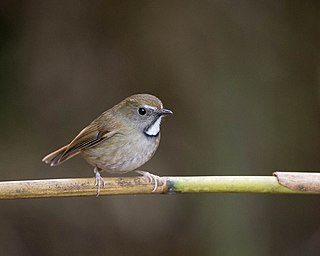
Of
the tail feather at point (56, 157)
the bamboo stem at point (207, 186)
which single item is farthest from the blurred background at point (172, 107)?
the bamboo stem at point (207, 186)

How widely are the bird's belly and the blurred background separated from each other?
179 cm

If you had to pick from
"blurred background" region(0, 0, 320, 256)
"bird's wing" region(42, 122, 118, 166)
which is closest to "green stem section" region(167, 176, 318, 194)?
"bird's wing" region(42, 122, 118, 166)

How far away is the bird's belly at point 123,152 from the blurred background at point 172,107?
1.79 metres

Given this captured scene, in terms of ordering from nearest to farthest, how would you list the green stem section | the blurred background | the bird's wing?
the green stem section, the bird's wing, the blurred background

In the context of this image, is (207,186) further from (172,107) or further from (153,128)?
(172,107)

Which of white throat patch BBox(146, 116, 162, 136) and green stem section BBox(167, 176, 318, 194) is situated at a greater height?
white throat patch BBox(146, 116, 162, 136)

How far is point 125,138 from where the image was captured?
10.9ft

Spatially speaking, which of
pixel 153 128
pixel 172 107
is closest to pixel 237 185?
pixel 153 128

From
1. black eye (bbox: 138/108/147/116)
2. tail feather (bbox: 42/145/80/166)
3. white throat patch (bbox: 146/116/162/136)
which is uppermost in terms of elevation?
black eye (bbox: 138/108/147/116)

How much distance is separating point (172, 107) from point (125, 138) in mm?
2082

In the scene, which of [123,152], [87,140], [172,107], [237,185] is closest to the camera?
[237,185]

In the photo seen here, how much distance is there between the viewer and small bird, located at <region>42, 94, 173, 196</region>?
3260 mm

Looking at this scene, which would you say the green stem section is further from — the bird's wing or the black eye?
the bird's wing

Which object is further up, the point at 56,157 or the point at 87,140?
the point at 87,140
